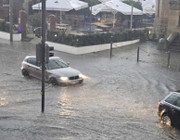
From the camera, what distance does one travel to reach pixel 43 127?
38.6ft

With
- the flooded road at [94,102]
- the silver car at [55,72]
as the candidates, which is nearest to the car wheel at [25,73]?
the silver car at [55,72]

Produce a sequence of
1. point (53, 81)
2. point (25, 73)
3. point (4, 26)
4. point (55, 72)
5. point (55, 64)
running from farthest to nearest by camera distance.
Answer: point (4, 26) → point (25, 73) → point (55, 64) → point (55, 72) → point (53, 81)

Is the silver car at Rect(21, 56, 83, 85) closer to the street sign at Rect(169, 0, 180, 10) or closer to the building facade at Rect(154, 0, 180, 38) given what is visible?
the street sign at Rect(169, 0, 180, 10)

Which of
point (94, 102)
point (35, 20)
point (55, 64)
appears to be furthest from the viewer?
point (35, 20)

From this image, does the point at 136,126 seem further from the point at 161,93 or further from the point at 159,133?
the point at 161,93

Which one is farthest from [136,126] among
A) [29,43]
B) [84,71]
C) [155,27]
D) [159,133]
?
[155,27]

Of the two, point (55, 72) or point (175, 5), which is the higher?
point (175, 5)

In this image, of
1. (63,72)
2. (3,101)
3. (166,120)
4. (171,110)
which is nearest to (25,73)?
(63,72)

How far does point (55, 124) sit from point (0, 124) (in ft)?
5.60

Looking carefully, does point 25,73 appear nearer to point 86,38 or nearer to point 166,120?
point 166,120

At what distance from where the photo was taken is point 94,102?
16.1 m

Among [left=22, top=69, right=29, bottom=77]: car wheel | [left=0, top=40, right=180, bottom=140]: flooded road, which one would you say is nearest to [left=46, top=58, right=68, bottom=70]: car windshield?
[left=0, top=40, right=180, bottom=140]: flooded road

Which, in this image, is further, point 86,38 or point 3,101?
point 86,38

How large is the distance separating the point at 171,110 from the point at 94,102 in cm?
404
